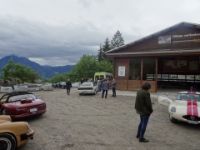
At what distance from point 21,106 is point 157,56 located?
41.3 feet

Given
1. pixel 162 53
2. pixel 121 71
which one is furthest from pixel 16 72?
pixel 162 53

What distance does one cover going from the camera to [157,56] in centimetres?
1566

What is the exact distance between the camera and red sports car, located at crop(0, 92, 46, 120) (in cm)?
689

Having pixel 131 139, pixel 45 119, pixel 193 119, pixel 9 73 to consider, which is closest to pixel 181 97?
pixel 193 119

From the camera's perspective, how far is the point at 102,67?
49.1 meters

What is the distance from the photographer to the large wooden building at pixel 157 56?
1552 cm

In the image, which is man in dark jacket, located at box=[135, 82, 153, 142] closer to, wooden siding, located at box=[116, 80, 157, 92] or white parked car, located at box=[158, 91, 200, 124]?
white parked car, located at box=[158, 91, 200, 124]

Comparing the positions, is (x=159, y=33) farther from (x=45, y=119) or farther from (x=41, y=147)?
(x=41, y=147)

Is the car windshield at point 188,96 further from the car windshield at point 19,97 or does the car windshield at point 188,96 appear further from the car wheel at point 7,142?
the car windshield at point 19,97

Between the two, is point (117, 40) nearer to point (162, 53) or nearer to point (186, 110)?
point (162, 53)

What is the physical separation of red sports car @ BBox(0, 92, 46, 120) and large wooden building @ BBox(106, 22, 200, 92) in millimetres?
10791

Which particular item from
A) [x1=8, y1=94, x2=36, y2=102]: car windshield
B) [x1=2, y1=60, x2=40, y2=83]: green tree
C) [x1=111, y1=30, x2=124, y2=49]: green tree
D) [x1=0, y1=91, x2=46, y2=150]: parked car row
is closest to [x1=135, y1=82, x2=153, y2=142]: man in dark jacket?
[x1=0, y1=91, x2=46, y2=150]: parked car row

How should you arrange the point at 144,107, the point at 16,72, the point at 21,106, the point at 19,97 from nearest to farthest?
the point at 144,107, the point at 21,106, the point at 19,97, the point at 16,72

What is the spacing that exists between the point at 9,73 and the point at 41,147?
5202 centimetres
